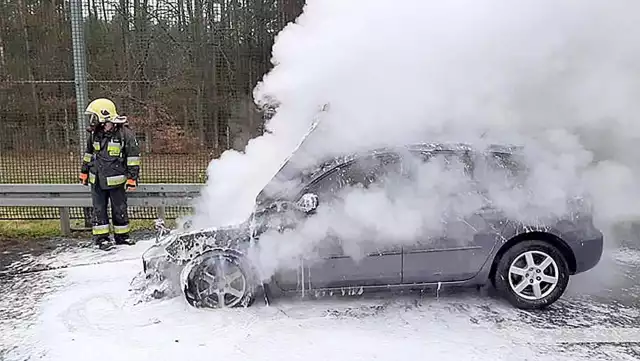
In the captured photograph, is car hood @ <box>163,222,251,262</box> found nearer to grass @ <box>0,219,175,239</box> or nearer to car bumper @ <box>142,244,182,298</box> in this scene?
car bumper @ <box>142,244,182,298</box>

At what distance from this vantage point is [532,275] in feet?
17.7

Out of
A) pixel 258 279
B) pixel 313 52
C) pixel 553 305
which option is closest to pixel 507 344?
pixel 553 305

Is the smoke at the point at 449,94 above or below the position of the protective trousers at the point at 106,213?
above

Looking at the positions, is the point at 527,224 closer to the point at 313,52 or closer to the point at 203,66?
the point at 313,52

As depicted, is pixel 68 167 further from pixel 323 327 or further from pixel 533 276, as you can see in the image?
pixel 533 276

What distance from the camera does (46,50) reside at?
8852mm

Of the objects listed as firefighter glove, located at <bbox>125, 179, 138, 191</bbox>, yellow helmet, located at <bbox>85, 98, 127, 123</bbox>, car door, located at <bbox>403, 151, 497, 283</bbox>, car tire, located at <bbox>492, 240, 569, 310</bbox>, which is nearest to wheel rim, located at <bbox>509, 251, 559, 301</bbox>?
car tire, located at <bbox>492, 240, 569, 310</bbox>

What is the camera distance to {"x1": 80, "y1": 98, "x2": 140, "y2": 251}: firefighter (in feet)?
25.2

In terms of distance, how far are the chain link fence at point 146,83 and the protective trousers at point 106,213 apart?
3.14 ft

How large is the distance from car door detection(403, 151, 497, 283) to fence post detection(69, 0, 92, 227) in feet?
17.2

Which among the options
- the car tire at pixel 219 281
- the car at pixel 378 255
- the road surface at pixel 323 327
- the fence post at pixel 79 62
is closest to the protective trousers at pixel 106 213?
the fence post at pixel 79 62

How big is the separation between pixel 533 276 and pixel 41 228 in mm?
6528

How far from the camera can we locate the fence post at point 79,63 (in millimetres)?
8398

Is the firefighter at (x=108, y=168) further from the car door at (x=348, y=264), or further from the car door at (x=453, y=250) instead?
the car door at (x=453, y=250)
